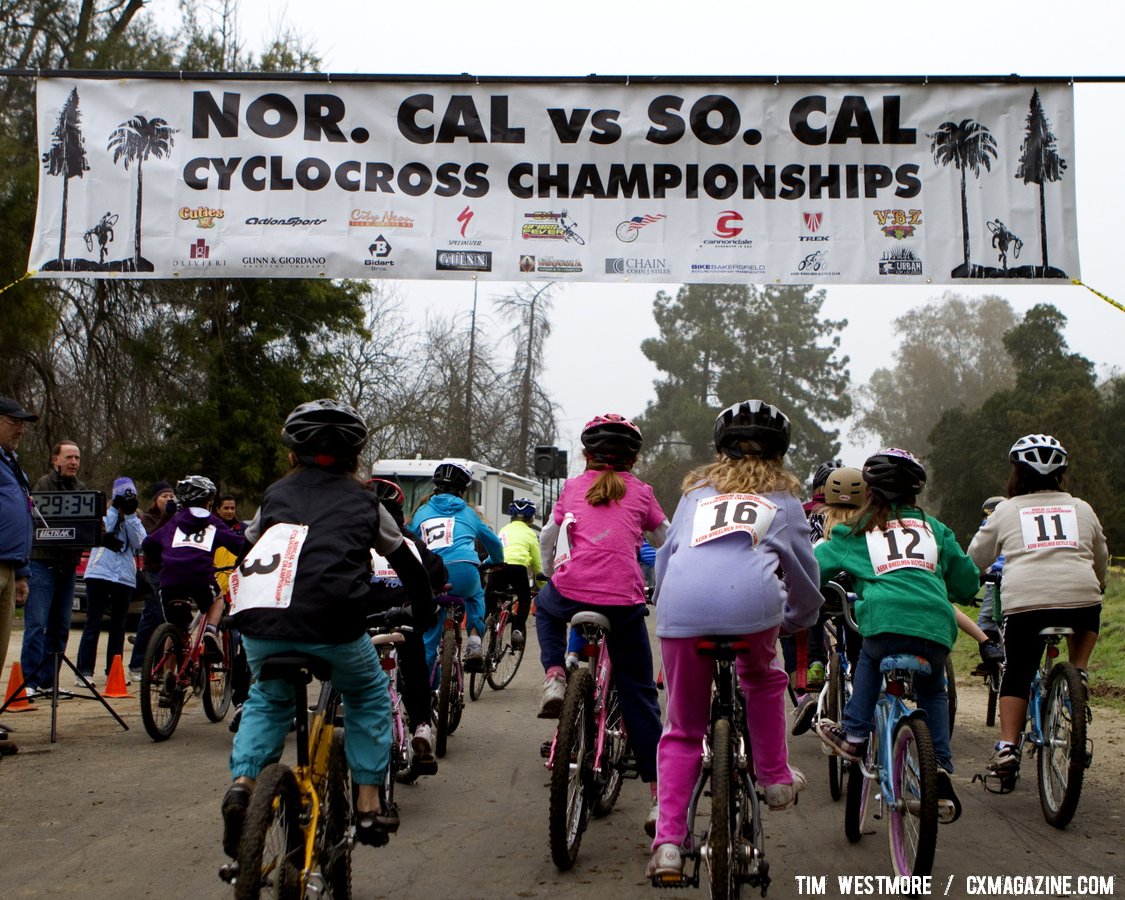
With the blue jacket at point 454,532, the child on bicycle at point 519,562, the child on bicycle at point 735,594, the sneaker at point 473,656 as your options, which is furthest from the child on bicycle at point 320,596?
the child on bicycle at point 519,562

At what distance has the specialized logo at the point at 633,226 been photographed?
7996 millimetres

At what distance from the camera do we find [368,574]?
4418 millimetres

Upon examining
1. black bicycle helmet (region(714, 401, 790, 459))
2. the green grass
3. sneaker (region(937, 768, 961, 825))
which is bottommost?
the green grass

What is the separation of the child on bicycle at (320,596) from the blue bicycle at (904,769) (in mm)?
1995

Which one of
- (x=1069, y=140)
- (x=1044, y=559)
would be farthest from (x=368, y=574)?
(x=1069, y=140)

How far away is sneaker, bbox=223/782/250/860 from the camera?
4.03m

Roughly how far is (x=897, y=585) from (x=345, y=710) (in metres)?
2.48

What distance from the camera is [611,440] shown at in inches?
251

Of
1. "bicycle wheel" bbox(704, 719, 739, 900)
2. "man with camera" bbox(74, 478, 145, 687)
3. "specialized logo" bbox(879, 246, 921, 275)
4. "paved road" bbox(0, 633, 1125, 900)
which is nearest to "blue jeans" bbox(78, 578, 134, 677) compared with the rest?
"man with camera" bbox(74, 478, 145, 687)

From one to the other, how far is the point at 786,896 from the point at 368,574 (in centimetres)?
224

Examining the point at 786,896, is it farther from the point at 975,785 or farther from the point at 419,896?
the point at 975,785

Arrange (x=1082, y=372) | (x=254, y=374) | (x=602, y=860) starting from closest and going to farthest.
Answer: (x=602, y=860)
(x=254, y=374)
(x=1082, y=372)

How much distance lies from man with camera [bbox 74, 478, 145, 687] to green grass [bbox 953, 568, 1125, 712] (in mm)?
8742

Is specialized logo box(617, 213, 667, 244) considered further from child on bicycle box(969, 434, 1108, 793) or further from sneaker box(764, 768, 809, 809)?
sneaker box(764, 768, 809, 809)
